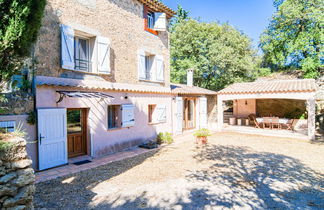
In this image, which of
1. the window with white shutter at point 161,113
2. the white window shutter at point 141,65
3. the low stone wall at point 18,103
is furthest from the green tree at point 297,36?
the low stone wall at point 18,103

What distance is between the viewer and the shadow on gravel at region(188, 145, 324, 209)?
15.5 feet

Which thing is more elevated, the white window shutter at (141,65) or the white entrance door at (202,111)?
the white window shutter at (141,65)

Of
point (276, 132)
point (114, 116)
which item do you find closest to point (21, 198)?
point (114, 116)

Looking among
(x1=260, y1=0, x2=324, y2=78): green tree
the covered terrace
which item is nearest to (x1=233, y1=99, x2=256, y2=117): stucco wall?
the covered terrace

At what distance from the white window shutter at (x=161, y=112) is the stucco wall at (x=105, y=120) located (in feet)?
0.96

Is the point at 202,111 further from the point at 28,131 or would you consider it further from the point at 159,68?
the point at 28,131

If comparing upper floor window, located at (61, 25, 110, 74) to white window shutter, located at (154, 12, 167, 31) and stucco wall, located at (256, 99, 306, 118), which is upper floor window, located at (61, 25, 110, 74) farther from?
stucco wall, located at (256, 99, 306, 118)

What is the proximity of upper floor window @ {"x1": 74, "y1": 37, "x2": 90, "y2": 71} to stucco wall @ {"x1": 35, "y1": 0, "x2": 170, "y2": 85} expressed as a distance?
1.82 feet

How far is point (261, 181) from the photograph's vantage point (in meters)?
5.98

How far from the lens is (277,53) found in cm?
2200

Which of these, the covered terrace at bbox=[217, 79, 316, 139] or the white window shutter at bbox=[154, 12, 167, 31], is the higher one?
the white window shutter at bbox=[154, 12, 167, 31]

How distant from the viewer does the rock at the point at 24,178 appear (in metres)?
3.33

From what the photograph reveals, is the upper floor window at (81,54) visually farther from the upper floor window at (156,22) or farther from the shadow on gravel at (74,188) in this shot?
the upper floor window at (156,22)

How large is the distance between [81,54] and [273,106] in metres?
18.3
